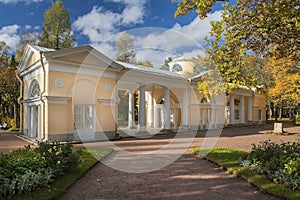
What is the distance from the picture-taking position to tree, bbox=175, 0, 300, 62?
5.46m

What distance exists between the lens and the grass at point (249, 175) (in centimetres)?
495

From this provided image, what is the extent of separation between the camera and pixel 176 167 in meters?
Result: 7.62

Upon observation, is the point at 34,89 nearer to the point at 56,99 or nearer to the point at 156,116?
the point at 56,99

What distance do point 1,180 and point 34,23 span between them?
96.7ft

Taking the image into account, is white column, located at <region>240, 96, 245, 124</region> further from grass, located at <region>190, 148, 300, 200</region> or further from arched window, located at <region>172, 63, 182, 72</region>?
grass, located at <region>190, 148, 300, 200</region>

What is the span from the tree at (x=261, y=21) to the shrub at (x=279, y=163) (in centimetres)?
262

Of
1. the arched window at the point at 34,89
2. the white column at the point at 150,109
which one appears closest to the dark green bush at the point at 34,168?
the arched window at the point at 34,89

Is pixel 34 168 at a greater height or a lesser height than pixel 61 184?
greater

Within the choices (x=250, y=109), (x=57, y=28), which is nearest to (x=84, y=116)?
(x=57, y=28)

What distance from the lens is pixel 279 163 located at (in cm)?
600

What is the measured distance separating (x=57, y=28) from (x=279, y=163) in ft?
100

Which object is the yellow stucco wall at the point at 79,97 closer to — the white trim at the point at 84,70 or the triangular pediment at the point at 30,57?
the white trim at the point at 84,70

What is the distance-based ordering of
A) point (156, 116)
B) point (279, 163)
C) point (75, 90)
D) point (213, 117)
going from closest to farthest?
point (279, 163) → point (75, 90) → point (156, 116) → point (213, 117)

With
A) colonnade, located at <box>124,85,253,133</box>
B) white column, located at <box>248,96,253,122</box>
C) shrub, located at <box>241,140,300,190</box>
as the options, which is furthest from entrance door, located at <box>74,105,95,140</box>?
white column, located at <box>248,96,253,122</box>
